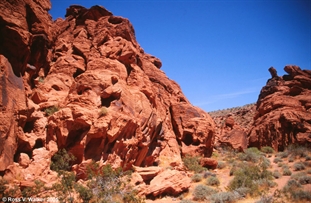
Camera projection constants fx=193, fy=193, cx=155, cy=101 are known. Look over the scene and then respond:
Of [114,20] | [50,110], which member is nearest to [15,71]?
[50,110]

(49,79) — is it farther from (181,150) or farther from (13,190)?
(181,150)

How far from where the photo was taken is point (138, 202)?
7867 millimetres

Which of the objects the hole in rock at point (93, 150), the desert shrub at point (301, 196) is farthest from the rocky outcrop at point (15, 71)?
the desert shrub at point (301, 196)

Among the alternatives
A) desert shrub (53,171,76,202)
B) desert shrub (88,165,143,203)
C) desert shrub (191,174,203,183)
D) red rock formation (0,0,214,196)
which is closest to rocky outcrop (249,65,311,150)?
red rock formation (0,0,214,196)

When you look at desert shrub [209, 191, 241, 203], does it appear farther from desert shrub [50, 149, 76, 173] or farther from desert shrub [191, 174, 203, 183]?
desert shrub [50, 149, 76, 173]

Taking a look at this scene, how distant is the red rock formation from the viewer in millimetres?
8359

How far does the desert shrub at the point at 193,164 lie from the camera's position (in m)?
16.2

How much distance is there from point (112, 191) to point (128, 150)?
4299 millimetres

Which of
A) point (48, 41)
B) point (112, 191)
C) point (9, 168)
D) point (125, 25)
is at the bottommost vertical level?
point (112, 191)

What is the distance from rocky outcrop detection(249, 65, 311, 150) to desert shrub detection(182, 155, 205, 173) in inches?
501

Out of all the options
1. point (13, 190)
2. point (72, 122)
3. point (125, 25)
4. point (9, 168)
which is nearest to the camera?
point (13, 190)

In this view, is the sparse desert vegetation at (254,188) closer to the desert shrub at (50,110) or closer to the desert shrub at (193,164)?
the desert shrub at (193,164)

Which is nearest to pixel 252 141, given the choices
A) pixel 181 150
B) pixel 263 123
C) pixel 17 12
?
pixel 263 123

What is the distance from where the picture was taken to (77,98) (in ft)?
36.7
